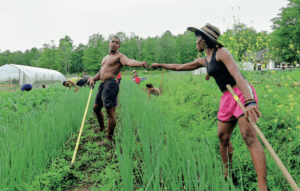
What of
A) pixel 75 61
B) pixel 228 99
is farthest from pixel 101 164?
pixel 75 61

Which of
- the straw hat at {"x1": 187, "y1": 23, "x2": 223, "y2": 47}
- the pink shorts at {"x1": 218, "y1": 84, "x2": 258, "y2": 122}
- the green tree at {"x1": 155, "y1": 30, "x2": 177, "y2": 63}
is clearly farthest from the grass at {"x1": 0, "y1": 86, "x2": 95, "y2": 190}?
the green tree at {"x1": 155, "y1": 30, "x2": 177, "y2": 63}

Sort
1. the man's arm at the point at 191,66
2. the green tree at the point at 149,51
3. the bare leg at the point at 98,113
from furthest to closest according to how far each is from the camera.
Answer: the green tree at the point at 149,51 → the bare leg at the point at 98,113 → the man's arm at the point at 191,66

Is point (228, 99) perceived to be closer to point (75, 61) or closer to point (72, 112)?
point (72, 112)

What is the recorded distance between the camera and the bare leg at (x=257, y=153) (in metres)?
1.26

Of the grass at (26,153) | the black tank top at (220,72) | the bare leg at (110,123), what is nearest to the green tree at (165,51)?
the bare leg at (110,123)

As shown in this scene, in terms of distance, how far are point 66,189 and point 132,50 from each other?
1785 inches

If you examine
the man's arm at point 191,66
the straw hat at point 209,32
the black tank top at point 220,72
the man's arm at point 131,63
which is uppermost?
the straw hat at point 209,32

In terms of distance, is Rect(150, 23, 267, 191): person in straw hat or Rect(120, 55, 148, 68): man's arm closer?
Rect(150, 23, 267, 191): person in straw hat

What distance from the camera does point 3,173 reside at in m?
1.29

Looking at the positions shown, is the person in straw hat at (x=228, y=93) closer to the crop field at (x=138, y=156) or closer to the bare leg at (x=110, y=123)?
the crop field at (x=138, y=156)

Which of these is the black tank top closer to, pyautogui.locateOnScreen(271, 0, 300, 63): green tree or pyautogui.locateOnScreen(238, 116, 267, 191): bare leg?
pyautogui.locateOnScreen(238, 116, 267, 191): bare leg

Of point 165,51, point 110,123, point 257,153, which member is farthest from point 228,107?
point 165,51

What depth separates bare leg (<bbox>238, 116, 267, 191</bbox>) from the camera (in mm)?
1260

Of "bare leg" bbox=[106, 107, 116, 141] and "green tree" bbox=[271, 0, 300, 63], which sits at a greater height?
"green tree" bbox=[271, 0, 300, 63]
